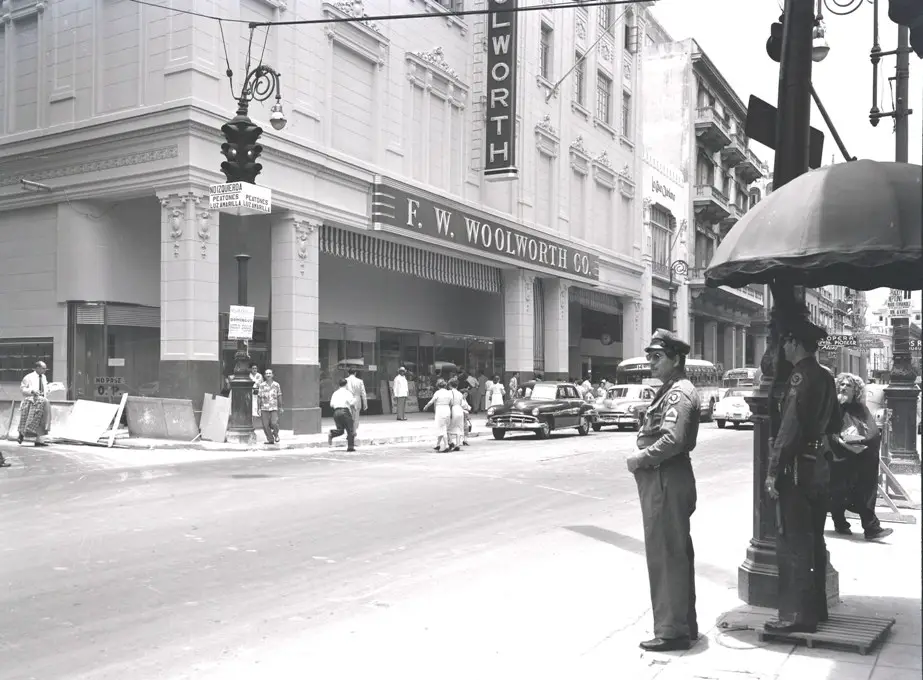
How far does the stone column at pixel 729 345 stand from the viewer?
7050 centimetres

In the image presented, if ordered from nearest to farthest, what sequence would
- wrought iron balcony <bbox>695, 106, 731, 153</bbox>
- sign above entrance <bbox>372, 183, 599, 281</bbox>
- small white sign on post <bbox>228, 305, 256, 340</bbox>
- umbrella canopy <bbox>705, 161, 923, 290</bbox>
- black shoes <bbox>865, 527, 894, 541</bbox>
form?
umbrella canopy <bbox>705, 161, 923, 290</bbox>, black shoes <bbox>865, 527, 894, 541</bbox>, small white sign on post <bbox>228, 305, 256, 340</bbox>, sign above entrance <bbox>372, 183, 599, 281</bbox>, wrought iron balcony <bbox>695, 106, 731, 153</bbox>

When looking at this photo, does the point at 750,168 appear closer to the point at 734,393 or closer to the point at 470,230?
the point at 734,393

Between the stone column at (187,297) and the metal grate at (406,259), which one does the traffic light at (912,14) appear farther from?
the metal grate at (406,259)

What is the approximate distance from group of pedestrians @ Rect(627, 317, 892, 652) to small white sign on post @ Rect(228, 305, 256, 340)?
15443 mm

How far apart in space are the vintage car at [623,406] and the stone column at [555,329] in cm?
711

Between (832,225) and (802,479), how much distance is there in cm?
149

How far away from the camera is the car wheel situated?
26.2m

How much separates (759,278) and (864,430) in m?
4.27

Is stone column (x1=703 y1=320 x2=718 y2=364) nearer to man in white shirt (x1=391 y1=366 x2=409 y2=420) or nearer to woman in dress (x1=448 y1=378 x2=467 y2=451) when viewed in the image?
man in white shirt (x1=391 y1=366 x2=409 y2=420)

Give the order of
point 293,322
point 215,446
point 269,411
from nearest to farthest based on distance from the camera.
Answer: point 215,446 < point 269,411 < point 293,322

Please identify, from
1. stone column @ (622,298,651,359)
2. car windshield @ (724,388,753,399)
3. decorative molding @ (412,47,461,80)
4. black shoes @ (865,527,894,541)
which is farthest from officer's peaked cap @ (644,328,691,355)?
stone column @ (622,298,651,359)

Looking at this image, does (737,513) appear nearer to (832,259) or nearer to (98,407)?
(832,259)

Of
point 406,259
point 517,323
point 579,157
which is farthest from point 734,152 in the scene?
point 406,259

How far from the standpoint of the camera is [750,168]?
70375mm
